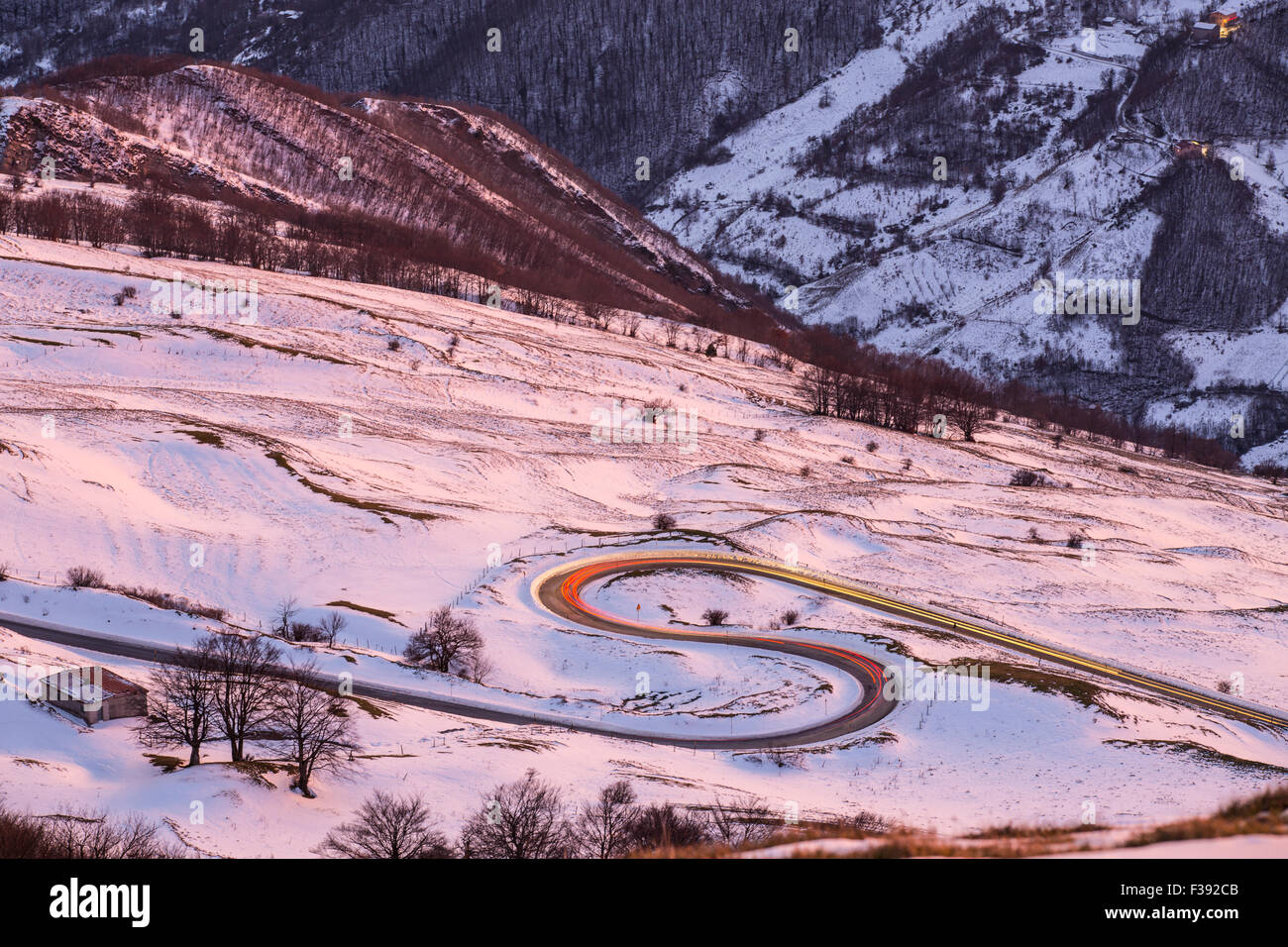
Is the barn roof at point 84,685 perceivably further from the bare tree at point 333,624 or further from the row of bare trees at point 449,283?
the row of bare trees at point 449,283

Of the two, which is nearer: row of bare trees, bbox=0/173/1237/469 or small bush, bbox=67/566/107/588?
small bush, bbox=67/566/107/588

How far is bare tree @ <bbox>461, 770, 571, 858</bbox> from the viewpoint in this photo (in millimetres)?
29781

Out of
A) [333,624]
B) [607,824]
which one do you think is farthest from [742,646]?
[607,824]

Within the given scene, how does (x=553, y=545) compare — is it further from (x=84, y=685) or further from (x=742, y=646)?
(x=84, y=685)

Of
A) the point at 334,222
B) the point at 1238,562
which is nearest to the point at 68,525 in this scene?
the point at 1238,562

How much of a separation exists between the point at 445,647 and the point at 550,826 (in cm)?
2462

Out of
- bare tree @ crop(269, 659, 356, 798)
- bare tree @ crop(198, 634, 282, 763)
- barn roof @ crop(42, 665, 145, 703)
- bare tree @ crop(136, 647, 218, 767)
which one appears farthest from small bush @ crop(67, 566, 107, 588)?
bare tree @ crop(269, 659, 356, 798)

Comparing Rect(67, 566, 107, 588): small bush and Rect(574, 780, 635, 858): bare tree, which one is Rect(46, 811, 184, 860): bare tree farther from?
Rect(67, 566, 107, 588): small bush

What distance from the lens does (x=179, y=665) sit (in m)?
47.0

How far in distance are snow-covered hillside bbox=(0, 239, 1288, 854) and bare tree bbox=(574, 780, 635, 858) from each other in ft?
7.81

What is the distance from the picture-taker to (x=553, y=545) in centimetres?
7919

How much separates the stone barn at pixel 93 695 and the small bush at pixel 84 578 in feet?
60.3
